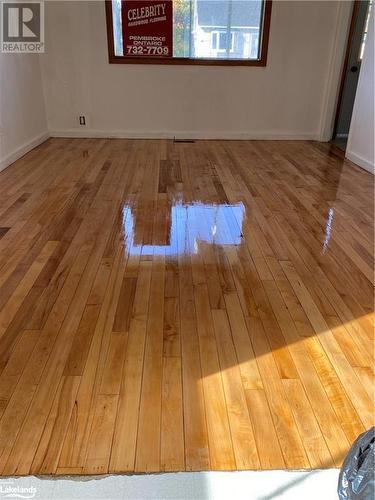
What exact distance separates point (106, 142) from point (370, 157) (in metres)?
3.31

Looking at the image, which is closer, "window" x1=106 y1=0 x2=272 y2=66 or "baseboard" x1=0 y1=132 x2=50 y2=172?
"baseboard" x1=0 y1=132 x2=50 y2=172

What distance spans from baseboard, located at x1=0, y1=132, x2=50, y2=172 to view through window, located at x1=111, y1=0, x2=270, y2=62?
57.8 inches

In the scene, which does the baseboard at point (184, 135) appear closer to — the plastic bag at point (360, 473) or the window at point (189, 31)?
the window at point (189, 31)

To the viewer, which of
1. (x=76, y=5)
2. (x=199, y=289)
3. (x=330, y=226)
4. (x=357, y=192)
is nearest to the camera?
(x=199, y=289)

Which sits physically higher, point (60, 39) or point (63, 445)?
point (60, 39)

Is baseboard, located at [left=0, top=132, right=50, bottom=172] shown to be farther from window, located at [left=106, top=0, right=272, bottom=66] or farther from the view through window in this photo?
the view through window

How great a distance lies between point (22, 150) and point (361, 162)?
3.91 meters

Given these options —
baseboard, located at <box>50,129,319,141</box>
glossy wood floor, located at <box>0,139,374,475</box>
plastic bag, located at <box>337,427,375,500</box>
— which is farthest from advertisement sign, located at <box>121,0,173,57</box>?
plastic bag, located at <box>337,427,375,500</box>

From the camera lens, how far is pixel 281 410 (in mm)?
1397

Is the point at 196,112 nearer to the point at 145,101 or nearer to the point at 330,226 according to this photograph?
the point at 145,101

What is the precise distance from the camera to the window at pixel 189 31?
496cm

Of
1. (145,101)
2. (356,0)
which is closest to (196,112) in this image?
(145,101)

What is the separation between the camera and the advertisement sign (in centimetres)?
493

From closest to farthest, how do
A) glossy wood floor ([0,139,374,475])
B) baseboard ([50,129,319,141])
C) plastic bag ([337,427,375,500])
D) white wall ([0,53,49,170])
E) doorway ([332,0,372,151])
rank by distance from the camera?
1. plastic bag ([337,427,375,500])
2. glossy wood floor ([0,139,374,475])
3. white wall ([0,53,49,170])
4. doorway ([332,0,372,151])
5. baseboard ([50,129,319,141])
